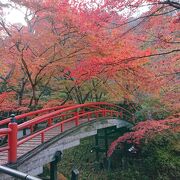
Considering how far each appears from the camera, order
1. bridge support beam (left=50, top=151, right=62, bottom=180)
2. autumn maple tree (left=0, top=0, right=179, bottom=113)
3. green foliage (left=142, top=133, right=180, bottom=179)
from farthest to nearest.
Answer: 1. green foliage (left=142, top=133, right=180, bottom=179)
2. autumn maple tree (left=0, top=0, right=179, bottom=113)
3. bridge support beam (left=50, top=151, right=62, bottom=180)

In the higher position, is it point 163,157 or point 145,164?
point 163,157

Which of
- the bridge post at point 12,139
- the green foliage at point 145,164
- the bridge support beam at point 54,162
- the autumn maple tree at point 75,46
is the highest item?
the autumn maple tree at point 75,46

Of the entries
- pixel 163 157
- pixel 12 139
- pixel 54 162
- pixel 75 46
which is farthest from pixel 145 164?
pixel 12 139

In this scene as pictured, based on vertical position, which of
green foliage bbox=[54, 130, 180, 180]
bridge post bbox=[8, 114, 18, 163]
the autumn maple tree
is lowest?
green foliage bbox=[54, 130, 180, 180]

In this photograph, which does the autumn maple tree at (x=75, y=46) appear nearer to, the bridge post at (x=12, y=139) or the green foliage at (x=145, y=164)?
the green foliage at (x=145, y=164)

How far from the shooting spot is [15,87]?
12141 mm


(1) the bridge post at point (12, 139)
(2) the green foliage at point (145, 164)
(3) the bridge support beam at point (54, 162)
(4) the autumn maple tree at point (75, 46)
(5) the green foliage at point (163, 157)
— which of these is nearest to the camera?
(1) the bridge post at point (12, 139)

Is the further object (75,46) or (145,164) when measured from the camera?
(145,164)

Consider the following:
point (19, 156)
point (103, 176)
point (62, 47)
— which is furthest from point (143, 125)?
point (19, 156)

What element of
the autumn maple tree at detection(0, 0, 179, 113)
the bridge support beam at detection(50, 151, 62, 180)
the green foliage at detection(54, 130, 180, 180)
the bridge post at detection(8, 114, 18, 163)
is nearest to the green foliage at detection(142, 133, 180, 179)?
the green foliage at detection(54, 130, 180, 180)

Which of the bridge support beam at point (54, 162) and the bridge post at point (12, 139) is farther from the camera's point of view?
the bridge support beam at point (54, 162)

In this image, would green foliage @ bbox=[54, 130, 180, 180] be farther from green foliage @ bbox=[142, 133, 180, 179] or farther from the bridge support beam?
the bridge support beam

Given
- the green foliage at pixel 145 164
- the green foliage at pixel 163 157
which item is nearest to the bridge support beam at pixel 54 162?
the green foliage at pixel 145 164

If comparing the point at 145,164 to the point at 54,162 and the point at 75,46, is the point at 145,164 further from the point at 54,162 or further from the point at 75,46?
the point at 75,46
